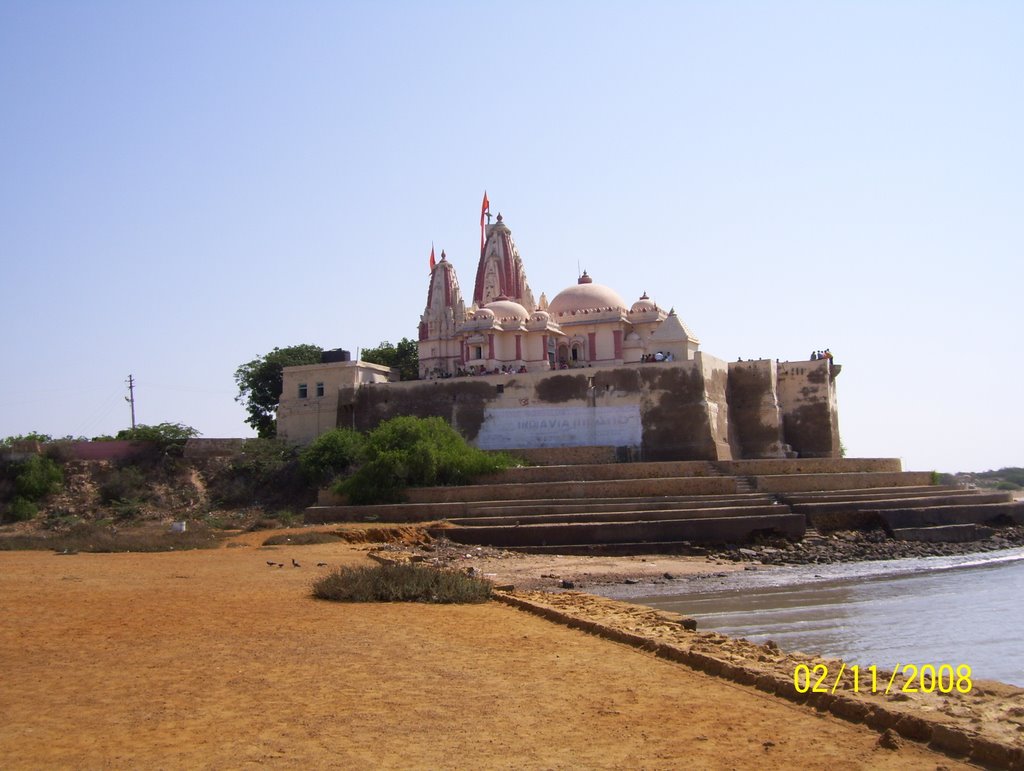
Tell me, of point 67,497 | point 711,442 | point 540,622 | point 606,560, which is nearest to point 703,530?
point 606,560

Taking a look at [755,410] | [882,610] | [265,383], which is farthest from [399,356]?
[882,610]

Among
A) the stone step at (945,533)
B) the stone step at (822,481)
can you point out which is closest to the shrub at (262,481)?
the stone step at (822,481)

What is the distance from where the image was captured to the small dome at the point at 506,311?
119ft

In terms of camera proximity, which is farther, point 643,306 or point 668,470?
point 643,306

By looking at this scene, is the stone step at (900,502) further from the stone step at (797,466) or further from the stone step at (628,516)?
the stone step at (797,466)

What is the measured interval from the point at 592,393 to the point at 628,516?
8659 millimetres

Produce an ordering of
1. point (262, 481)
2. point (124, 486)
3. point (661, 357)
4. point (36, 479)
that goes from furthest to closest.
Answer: point (661, 357) < point (262, 481) < point (124, 486) < point (36, 479)

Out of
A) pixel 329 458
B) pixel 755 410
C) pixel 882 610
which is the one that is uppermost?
pixel 755 410

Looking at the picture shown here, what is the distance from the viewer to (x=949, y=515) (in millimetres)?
25047

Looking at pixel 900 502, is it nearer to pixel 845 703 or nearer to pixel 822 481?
pixel 822 481

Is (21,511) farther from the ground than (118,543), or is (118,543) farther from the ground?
(21,511)

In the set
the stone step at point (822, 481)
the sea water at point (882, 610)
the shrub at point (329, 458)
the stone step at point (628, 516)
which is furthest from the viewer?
the shrub at point (329, 458)

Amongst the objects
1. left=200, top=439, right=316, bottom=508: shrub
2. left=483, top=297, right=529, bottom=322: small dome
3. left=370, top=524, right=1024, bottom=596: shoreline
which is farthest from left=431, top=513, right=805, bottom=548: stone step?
left=483, top=297, right=529, bottom=322: small dome
